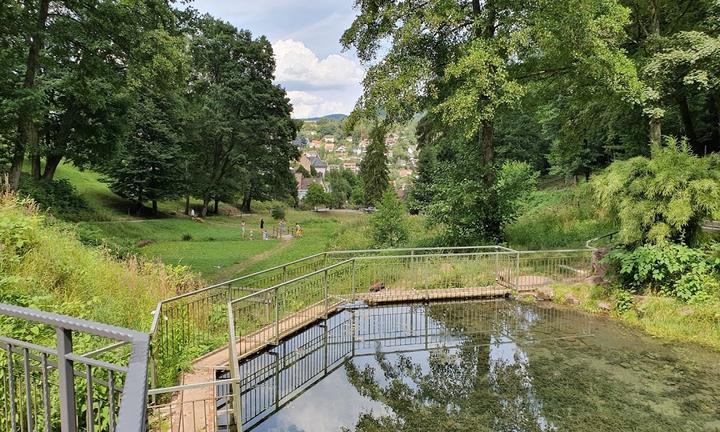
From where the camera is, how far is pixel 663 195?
31.6 ft

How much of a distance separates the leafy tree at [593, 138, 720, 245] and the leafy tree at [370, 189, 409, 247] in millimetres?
8276

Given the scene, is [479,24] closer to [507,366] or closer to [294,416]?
[507,366]

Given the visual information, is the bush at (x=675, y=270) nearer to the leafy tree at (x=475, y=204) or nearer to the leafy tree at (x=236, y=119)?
the leafy tree at (x=475, y=204)

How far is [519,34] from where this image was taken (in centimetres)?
1250

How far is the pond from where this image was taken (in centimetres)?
616

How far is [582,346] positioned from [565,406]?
266 cm

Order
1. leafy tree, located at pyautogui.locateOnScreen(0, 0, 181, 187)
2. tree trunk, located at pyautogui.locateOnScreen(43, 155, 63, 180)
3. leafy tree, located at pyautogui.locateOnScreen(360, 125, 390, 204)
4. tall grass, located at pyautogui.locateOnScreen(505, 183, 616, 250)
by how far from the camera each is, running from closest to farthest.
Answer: leafy tree, located at pyautogui.locateOnScreen(0, 0, 181, 187), tall grass, located at pyautogui.locateOnScreen(505, 183, 616, 250), tree trunk, located at pyautogui.locateOnScreen(43, 155, 63, 180), leafy tree, located at pyautogui.locateOnScreen(360, 125, 390, 204)

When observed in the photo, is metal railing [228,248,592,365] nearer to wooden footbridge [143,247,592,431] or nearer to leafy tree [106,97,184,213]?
wooden footbridge [143,247,592,431]

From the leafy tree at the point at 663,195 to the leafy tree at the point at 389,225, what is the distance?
8.28 metres

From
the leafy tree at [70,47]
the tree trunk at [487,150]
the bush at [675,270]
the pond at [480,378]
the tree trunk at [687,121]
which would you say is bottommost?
the pond at [480,378]

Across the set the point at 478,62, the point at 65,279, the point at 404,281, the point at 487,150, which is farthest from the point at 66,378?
the point at 487,150

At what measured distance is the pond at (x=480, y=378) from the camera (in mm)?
6156

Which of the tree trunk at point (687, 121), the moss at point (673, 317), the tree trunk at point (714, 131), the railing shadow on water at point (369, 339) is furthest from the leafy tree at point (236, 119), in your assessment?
the moss at point (673, 317)

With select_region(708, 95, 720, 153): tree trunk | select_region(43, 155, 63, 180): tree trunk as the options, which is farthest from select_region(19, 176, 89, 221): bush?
select_region(708, 95, 720, 153): tree trunk
